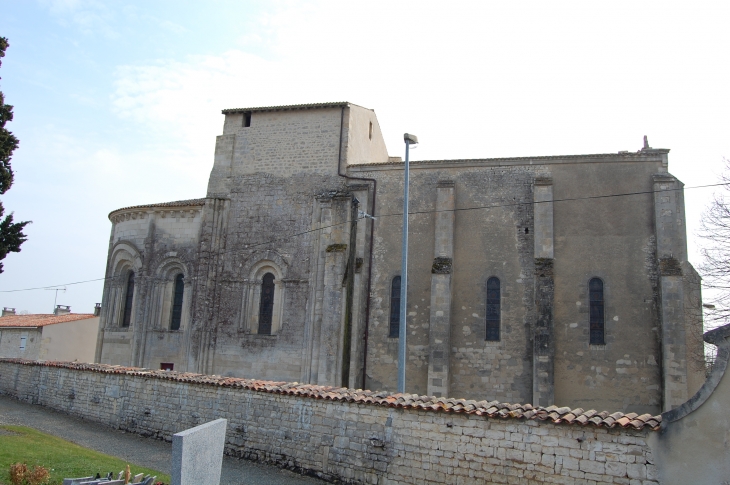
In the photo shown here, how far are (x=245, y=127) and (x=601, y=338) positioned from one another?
1621 cm

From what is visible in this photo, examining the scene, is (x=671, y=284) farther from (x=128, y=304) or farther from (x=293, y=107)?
(x=128, y=304)

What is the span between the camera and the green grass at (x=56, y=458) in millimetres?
10242

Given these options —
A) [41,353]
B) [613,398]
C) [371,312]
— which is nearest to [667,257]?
[613,398]

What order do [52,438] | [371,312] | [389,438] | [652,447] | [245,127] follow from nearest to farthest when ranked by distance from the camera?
[652,447] → [389,438] → [52,438] → [371,312] → [245,127]

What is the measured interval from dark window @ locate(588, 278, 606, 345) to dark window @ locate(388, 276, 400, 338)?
6.60 metres

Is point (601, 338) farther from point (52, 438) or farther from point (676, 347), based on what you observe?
point (52, 438)

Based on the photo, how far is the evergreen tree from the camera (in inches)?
601

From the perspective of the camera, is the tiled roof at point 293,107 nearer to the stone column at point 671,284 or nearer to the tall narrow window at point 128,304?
the tall narrow window at point 128,304

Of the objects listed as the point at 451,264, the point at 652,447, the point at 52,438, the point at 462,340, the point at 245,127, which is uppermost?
the point at 245,127

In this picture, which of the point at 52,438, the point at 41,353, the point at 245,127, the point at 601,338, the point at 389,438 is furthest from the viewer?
the point at 41,353

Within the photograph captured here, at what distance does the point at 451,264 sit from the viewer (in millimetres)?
20844

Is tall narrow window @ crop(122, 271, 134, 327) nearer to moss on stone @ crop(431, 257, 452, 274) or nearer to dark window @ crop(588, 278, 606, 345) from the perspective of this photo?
moss on stone @ crop(431, 257, 452, 274)

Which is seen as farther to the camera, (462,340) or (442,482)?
(462,340)

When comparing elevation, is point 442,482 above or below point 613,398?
below
